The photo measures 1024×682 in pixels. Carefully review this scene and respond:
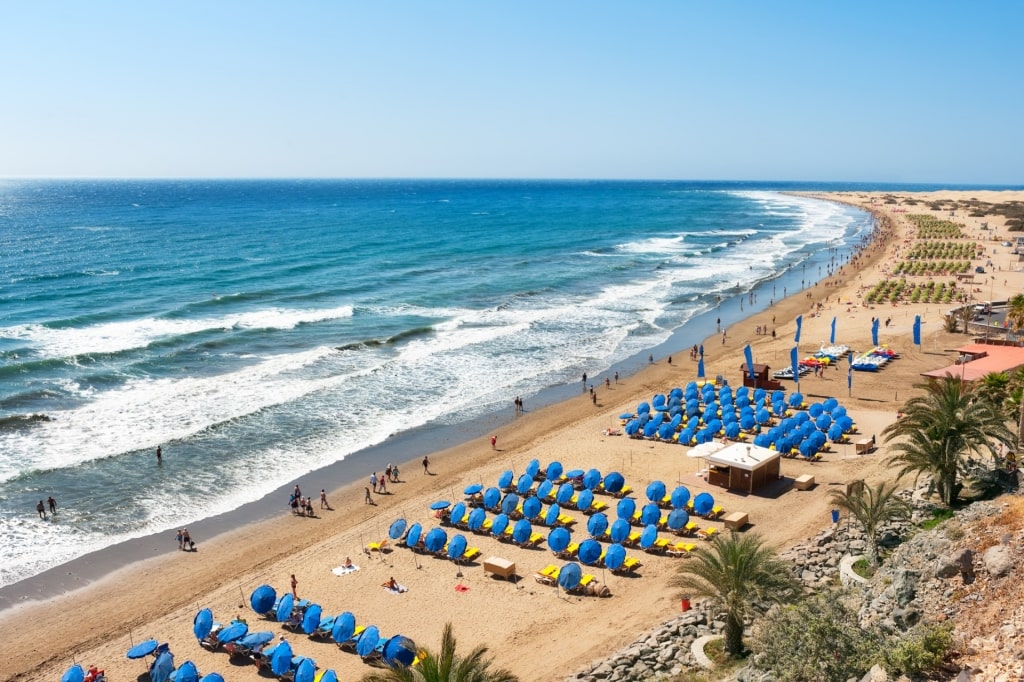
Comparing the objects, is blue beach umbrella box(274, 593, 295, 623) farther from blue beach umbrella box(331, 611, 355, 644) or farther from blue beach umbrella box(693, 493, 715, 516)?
blue beach umbrella box(693, 493, 715, 516)

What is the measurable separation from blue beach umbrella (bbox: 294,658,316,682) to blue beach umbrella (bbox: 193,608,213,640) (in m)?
3.87

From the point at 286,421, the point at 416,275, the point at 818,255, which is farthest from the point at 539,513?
the point at 818,255

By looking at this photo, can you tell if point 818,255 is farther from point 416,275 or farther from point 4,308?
point 4,308

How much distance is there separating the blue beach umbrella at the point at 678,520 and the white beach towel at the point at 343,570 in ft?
35.2

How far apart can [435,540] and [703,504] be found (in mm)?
9623

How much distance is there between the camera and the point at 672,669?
57.2 ft

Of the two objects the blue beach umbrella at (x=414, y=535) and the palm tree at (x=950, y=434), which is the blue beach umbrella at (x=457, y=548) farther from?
the palm tree at (x=950, y=434)

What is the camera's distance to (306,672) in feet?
60.5

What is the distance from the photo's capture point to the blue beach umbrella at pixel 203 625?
20.9 metres

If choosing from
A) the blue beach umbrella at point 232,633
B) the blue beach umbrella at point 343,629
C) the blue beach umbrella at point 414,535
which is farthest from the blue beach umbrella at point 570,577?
the blue beach umbrella at point 232,633

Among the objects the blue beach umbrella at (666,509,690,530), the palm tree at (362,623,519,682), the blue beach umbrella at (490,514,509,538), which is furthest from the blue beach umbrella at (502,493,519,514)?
the palm tree at (362,623,519,682)

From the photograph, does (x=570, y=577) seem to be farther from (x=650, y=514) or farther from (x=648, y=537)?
(x=650, y=514)

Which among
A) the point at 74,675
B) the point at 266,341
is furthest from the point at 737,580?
the point at 266,341

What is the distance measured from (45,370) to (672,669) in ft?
142
